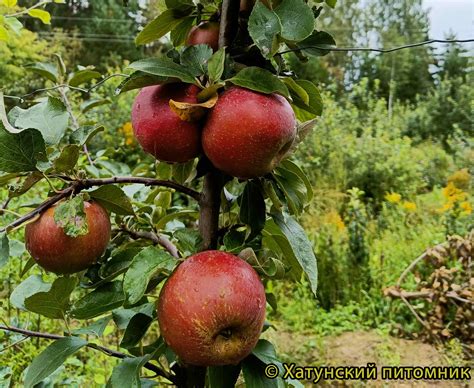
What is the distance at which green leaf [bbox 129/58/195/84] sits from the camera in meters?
0.53

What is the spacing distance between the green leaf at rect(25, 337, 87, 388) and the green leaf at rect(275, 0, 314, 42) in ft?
1.44

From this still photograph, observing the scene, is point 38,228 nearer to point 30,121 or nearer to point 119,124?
point 30,121

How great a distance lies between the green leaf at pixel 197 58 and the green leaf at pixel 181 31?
0.39 ft

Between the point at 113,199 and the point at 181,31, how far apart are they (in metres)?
0.25

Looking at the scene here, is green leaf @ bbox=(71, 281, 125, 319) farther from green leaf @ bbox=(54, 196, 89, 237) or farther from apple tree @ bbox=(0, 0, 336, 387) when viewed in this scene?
green leaf @ bbox=(54, 196, 89, 237)

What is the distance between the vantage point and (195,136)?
0.57m

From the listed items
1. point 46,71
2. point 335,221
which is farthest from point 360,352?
point 46,71

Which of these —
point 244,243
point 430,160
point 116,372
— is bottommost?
point 430,160

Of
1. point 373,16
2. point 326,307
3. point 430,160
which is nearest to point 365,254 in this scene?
point 326,307

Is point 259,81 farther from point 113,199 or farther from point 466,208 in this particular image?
point 466,208

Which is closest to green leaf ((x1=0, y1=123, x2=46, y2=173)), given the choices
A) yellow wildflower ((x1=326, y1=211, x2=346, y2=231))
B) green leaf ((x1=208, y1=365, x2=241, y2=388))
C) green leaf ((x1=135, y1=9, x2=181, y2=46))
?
green leaf ((x1=135, y1=9, x2=181, y2=46))

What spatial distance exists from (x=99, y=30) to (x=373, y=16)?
8.59 metres

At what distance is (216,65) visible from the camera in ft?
1.81

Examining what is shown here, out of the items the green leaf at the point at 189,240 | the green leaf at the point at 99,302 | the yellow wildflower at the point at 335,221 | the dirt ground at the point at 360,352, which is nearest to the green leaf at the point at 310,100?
the green leaf at the point at 189,240
